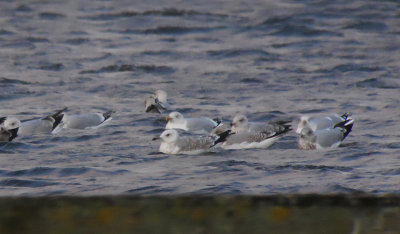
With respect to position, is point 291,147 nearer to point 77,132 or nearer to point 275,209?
point 77,132

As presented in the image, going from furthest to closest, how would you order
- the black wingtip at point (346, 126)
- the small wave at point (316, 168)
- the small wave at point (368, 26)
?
the small wave at point (368, 26) → the black wingtip at point (346, 126) → the small wave at point (316, 168)

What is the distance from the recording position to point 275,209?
245cm

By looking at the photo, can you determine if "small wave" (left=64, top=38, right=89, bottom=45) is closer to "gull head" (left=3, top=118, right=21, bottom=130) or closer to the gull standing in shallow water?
"gull head" (left=3, top=118, right=21, bottom=130)

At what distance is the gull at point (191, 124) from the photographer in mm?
11000

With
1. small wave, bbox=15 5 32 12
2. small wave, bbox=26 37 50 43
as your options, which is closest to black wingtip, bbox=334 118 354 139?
small wave, bbox=26 37 50 43

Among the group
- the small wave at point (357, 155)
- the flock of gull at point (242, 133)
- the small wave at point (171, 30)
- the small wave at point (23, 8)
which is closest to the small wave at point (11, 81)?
the flock of gull at point (242, 133)

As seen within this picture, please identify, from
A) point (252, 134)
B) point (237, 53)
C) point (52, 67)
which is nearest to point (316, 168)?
point (252, 134)

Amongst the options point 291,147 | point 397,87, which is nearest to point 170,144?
point 291,147

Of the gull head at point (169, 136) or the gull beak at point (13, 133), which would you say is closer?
the gull head at point (169, 136)

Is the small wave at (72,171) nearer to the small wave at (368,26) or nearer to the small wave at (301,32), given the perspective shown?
the small wave at (301,32)

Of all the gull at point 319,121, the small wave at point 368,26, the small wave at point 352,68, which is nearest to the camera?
the gull at point 319,121

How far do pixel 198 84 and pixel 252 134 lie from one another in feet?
14.0

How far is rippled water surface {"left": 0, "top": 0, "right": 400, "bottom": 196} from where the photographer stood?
8453 millimetres

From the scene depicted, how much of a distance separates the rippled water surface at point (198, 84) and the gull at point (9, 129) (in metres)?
0.19
